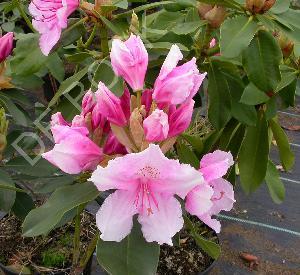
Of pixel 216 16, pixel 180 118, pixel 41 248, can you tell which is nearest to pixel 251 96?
pixel 216 16

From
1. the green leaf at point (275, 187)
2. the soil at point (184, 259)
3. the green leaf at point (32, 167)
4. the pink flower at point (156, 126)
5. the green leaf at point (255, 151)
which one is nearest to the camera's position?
the pink flower at point (156, 126)

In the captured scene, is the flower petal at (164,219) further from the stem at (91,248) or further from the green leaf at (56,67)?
the green leaf at (56,67)

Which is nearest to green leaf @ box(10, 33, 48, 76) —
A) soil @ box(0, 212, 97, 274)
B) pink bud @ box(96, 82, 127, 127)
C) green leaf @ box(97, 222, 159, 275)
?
pink bud @ box(96, 82, 127, 127)

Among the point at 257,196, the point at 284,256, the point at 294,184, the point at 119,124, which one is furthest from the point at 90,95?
the point at 294,184

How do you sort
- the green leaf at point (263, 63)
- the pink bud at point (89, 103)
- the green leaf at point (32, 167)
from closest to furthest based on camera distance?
the pink bud at point (89, 103) < the green leaf at point (263, 63) < the green leaf at point (32, 167)

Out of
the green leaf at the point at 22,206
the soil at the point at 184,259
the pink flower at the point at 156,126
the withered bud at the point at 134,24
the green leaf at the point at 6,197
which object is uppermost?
the pink flower at the point at 156,126

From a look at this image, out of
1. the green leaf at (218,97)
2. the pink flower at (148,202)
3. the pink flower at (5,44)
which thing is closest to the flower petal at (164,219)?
the pink flower at (148,202)
